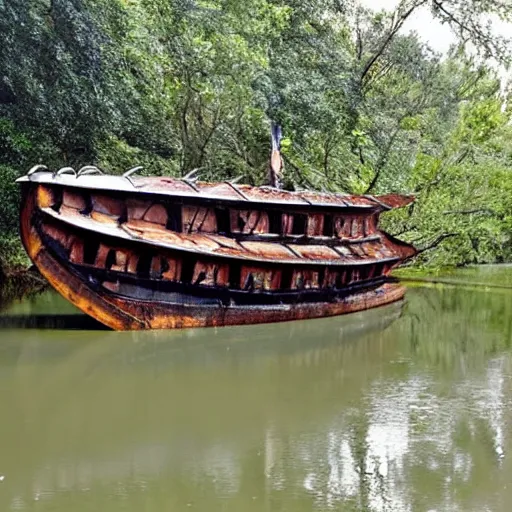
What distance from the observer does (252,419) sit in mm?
5984

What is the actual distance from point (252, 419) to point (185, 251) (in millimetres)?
3968

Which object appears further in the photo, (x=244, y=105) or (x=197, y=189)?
(x=244, y=105)

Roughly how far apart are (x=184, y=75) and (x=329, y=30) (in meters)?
4.78

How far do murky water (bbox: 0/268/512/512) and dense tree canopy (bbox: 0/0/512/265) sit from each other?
3.49 m

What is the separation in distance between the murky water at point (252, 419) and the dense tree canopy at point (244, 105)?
137 inches

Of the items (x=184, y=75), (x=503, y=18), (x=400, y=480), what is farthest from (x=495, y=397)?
(x=503, y=18)

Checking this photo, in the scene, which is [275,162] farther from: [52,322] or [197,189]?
[52,322]

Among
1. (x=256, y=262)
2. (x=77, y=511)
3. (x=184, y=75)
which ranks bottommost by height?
(x=77, y=511)

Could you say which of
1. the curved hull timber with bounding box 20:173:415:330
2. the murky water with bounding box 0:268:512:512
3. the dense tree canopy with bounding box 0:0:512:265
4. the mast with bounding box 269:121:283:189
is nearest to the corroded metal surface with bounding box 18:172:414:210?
the curved hull timber with bounding box 20:173:415:330

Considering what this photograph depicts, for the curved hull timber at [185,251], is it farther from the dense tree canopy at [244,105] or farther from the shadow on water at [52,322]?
the dense tree canopy at [244,105]

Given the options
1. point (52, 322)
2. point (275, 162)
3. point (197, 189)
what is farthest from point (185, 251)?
point (275, 162)

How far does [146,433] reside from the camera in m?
5.58

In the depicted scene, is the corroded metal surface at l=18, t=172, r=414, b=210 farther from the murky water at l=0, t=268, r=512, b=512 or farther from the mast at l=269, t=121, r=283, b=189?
the murky water at l=0, t=268, r=512, b=512

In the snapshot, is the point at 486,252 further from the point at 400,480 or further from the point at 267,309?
the point at 400,480
